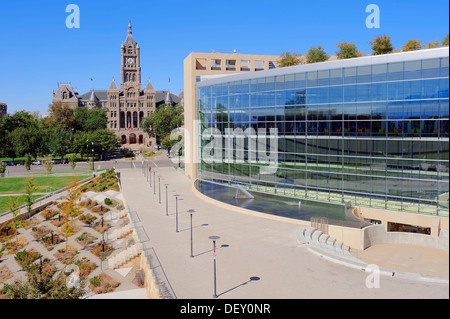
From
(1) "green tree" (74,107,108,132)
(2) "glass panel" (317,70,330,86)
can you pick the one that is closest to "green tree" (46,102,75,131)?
(1) "green tree" (74,107,108,132)

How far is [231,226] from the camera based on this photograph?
35156 millimetres

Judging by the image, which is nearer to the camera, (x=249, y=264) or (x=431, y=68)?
(x=249, y=264)

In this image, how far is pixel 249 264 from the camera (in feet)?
84.1

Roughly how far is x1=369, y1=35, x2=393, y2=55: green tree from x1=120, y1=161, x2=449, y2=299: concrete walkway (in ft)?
91.4

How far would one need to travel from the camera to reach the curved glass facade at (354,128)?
3269 centimetres

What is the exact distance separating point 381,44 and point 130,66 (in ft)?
462

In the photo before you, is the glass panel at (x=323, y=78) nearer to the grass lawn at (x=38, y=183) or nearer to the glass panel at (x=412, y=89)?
the glass panel at (x=412, y=89)

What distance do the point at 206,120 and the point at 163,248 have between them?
1180 inches

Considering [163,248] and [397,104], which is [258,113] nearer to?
[397,104]

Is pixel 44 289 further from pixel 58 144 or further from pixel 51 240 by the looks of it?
pixel 58 144

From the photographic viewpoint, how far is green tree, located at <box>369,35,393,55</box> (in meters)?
48.5

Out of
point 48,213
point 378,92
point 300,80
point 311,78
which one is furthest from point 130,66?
point 378,92

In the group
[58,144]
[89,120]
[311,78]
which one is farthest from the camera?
[89,120]

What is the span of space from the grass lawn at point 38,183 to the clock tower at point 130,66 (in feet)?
327
